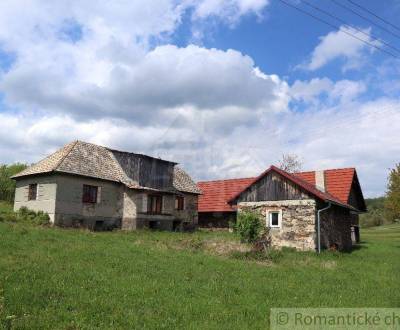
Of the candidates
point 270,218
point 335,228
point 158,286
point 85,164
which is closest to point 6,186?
point 85,164

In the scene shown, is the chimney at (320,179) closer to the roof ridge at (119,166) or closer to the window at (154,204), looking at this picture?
the window at (154,204)

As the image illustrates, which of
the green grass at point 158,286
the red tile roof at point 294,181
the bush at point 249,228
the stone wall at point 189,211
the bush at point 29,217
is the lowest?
the green grass at point 158,286

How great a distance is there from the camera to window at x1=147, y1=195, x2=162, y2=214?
3246 cm

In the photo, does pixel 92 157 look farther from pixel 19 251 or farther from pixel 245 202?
pixel 19 251

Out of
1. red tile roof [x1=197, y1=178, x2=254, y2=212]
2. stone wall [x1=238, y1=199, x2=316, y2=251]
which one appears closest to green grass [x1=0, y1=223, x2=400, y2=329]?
stone wall [x1=238, y1=199, x2=316, y2=251]

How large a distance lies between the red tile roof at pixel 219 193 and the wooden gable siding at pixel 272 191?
1172 centimetres

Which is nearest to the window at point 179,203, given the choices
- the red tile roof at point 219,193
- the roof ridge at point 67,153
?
the red tile roof at point 219,193

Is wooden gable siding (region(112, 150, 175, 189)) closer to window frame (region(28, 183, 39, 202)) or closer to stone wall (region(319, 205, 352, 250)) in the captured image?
window frame (region(28, 183, 39, 202))

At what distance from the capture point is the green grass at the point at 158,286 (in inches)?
338

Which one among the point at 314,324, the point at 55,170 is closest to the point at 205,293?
the point at 314,324

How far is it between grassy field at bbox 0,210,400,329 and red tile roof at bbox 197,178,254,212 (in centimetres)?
2094

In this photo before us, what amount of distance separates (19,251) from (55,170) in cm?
1297

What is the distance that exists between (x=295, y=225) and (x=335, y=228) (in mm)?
4107

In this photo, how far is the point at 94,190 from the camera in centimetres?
2972
